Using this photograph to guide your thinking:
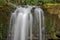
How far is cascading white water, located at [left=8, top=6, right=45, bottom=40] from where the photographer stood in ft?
15.2

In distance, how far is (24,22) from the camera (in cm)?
470

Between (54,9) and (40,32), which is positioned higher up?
(54,9)

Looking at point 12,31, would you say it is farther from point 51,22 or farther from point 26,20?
point 51,22

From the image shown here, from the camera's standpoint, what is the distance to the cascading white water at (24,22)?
182 inches

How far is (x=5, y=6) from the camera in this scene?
4809 millimetres

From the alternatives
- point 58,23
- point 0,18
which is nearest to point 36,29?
point 58,23

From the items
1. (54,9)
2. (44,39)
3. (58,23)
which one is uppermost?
(54,9)

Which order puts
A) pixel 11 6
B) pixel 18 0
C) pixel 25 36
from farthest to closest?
pixel 18 0 → pixel 11 6 → pixel 25 36

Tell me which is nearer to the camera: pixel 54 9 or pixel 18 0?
pixel 54 9

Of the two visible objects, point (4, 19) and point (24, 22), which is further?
point (4, 19)

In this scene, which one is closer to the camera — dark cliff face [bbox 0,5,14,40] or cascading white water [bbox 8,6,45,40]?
cascading white water [bbox 8,6,45,40]

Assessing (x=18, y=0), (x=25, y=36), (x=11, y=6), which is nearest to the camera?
(x=25, y=36)

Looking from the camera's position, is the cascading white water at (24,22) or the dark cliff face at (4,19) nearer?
the cascading white water at (24,22)

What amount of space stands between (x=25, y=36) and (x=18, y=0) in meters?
1.37
